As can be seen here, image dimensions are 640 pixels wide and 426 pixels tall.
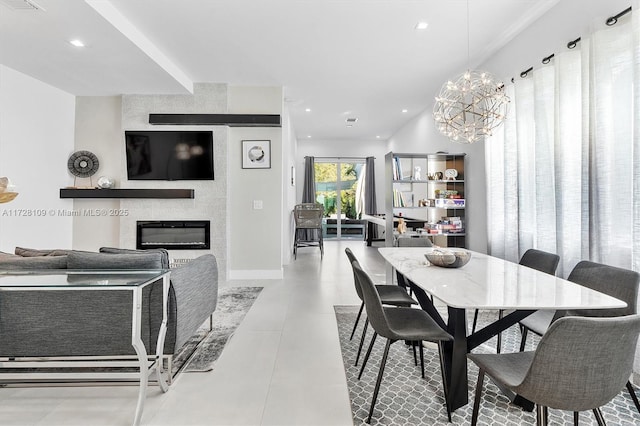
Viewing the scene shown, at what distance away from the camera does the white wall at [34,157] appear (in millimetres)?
3674

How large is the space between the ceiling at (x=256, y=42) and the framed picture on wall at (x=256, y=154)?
0.87 meters

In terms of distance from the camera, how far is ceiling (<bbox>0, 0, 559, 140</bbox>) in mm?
2807

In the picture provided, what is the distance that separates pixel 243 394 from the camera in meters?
1.88

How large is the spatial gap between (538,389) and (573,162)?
2165 mm

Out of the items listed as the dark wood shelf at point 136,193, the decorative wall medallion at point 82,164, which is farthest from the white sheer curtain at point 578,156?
the decorative wall medallion at point 82,164

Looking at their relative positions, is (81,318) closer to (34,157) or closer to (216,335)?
(216,335)

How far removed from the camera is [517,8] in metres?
2.89

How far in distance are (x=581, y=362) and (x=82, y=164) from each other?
576 cm

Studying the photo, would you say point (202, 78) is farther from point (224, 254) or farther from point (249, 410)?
point (249, 410)

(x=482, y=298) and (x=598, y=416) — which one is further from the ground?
(x=482, y=298)

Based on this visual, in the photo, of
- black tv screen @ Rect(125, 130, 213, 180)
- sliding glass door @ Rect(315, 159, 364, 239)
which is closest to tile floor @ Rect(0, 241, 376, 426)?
black tv screen @ Rect(125, 130, 213, 180)

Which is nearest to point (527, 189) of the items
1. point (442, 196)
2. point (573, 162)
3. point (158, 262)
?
point (573, 162)

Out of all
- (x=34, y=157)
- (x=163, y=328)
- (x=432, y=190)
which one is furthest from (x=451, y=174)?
(x=34, y=157)

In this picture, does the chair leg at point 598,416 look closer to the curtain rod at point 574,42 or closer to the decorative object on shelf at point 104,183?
the curtain rod at point 574,42
